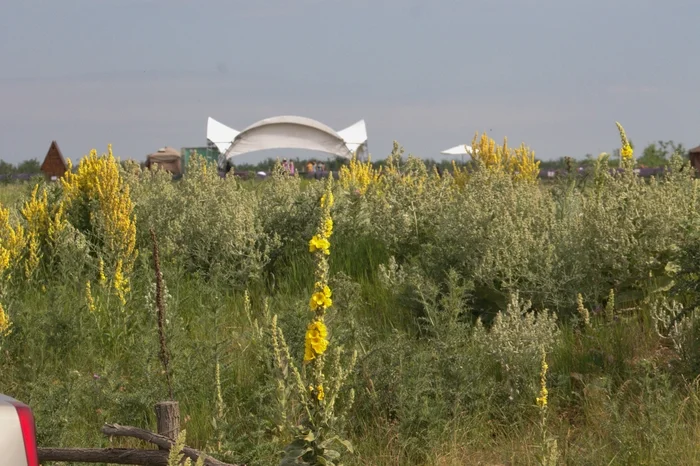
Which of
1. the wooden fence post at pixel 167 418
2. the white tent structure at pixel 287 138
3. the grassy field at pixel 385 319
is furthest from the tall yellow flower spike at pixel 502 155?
the white tent structure at pixel 287 138

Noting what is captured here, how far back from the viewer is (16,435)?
9.64 feet

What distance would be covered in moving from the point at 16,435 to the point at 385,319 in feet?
15.8

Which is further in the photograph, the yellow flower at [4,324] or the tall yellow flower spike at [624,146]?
the tall yellow flower spike at [624,146]

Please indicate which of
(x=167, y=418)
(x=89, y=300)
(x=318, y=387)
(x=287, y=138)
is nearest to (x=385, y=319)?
(x=89, y=300)

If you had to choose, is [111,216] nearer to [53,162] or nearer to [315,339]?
[315,339]

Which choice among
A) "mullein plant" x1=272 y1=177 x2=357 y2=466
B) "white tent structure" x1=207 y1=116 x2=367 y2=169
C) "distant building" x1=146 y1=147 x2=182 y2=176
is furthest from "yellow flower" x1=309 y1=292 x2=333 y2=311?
"white tent structure" x1=207 y1=116 x2=367 y2=169

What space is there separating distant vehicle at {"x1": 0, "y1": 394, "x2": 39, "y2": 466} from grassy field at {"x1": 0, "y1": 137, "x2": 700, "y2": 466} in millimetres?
1263

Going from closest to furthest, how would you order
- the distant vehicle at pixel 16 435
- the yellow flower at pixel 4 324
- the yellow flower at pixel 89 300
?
the distant vehicle at pixel 16 435 < the yellow flower at pixel 4 324 < the yellow flower at pixel 89 300

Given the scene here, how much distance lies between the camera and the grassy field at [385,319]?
5.39m

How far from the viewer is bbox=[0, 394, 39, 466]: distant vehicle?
2904 mm

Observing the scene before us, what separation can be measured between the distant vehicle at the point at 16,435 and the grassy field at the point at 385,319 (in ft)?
4.14

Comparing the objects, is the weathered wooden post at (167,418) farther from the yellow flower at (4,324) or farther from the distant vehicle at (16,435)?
the yellow flower at (4,324)

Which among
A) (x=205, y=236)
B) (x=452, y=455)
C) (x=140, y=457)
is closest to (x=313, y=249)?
(x=140, y=457)

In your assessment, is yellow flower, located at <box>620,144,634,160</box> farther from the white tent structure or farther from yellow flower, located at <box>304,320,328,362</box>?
the white tent structure
